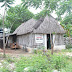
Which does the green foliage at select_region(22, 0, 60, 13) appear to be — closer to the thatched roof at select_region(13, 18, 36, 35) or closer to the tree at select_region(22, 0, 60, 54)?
the tree at select_region(22, 0, 60, 54)

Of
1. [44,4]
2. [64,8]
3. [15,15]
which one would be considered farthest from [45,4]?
[15,15]

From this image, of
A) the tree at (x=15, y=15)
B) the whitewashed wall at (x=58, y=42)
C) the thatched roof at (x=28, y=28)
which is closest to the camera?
the tree at (x=15, y=15)

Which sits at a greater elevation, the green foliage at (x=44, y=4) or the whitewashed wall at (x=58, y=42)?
the green foliage at (x=44, y=4)

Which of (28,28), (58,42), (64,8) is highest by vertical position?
(64,8)

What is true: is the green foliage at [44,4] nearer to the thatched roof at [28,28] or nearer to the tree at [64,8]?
the tree at [64,8]

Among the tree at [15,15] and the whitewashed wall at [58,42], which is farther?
Answer: the whitewashed wall at [58,42]

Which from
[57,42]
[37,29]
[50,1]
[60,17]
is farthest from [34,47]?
[50,1]

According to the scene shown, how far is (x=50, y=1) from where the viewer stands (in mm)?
7016

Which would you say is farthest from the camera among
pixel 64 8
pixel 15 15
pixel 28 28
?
pixel 28 28

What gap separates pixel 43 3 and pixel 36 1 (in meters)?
0.69

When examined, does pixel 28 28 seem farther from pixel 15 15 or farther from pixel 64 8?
pixel 64 8

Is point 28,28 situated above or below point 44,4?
below

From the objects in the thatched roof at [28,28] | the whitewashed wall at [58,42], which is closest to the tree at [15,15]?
the thatched roof at [28,28]

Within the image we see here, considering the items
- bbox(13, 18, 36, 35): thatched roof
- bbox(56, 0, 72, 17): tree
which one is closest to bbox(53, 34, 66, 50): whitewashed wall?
bbox(13, 18, 36, 35): thatched roof
